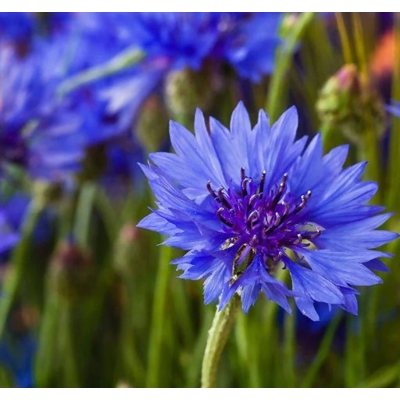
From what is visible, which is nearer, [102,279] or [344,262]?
[344,262]

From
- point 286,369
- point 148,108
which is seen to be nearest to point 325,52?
point 148,108

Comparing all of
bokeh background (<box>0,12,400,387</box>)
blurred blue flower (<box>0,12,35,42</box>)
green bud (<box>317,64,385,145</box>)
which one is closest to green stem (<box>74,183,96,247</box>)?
bokeh background (<box>0,12,400,387</box>)

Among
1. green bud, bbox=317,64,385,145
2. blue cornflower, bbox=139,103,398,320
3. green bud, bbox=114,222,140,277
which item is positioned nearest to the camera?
blue cornflower, bbox=139,103,398,320

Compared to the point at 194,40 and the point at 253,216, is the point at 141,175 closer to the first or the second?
the point at 194,40

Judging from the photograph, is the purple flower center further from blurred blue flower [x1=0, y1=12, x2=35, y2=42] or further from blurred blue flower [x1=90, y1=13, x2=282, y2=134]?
blurred blue flower [x1=0, y1=12, x2=35, y2=42]

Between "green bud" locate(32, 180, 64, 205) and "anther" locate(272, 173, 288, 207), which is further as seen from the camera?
"green bud" locate(32, 180, 64, 205)

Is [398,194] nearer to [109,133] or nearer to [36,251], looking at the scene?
[109,133]
